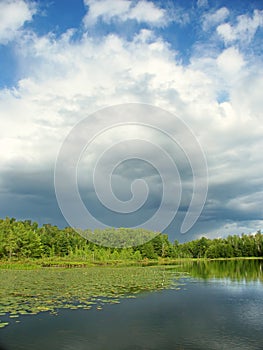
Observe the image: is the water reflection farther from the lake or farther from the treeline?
A: the treeline

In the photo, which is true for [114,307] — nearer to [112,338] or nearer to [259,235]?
[112,338]

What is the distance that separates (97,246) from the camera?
8400cm

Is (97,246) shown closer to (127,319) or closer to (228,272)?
(228,272)

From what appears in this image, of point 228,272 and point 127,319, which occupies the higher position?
point 228,272

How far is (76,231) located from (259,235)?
220 feet

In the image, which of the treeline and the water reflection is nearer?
the water reflection

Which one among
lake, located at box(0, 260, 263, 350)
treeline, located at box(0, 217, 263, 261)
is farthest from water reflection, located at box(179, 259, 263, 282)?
treeline, located at box(0, 217, 263, 261)

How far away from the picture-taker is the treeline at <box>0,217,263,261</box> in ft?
184

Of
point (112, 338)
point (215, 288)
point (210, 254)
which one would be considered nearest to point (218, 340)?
point (112, 338)

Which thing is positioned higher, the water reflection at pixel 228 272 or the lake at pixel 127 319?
the water reflection at pixel 228 272

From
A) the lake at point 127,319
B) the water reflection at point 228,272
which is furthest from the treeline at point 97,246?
the lake at point 127,319

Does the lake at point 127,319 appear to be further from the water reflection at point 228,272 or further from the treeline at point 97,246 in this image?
the treeline at point 97,246

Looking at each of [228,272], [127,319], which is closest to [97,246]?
[228,272]

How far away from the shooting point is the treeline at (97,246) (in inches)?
2210
